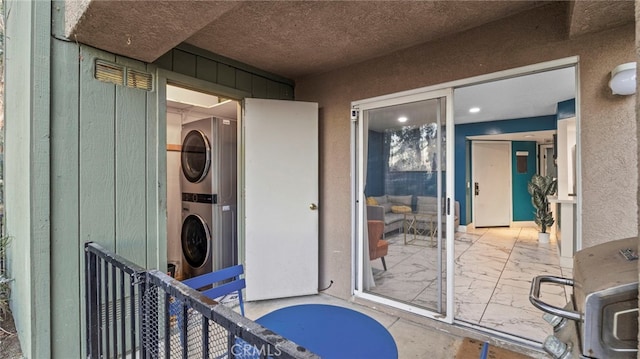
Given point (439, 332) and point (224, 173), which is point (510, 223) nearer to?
point (439, 332)

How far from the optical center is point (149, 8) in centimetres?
138

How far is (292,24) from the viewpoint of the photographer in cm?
207

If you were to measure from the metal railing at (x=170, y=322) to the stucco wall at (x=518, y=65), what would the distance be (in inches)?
73.7

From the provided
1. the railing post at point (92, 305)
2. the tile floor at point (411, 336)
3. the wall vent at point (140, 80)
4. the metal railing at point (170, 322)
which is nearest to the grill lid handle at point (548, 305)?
the metal railing at point (170, 322)

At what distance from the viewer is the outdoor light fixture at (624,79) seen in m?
1.50

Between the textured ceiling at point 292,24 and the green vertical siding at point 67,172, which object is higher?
the textured ceiling at point 292,24

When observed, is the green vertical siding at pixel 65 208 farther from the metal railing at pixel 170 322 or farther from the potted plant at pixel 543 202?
Result: the potted plant at pixel 543 202

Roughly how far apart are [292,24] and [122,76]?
1192 mm

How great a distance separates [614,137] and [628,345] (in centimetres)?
160

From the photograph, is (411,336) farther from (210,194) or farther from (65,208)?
(65,208)

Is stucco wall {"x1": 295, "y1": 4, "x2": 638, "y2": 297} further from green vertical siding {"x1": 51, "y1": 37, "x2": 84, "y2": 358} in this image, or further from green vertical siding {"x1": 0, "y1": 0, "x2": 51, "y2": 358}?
green vertical siding {"x1": 0, "y1": 0, "x2": 51, "y2": 358}

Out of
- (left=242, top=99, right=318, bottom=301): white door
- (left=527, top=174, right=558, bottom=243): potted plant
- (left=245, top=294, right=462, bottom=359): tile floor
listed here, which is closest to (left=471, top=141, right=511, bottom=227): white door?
(left=527, top=174, right=558, bottom=243): potted plant

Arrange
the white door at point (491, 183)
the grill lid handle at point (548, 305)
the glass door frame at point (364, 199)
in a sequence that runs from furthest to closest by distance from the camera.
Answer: the white door at point (491, 183), the glass door frame at point (364, 199), the grill lid handle at point (548, 305)

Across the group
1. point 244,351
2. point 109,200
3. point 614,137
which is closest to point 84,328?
point 109,200
